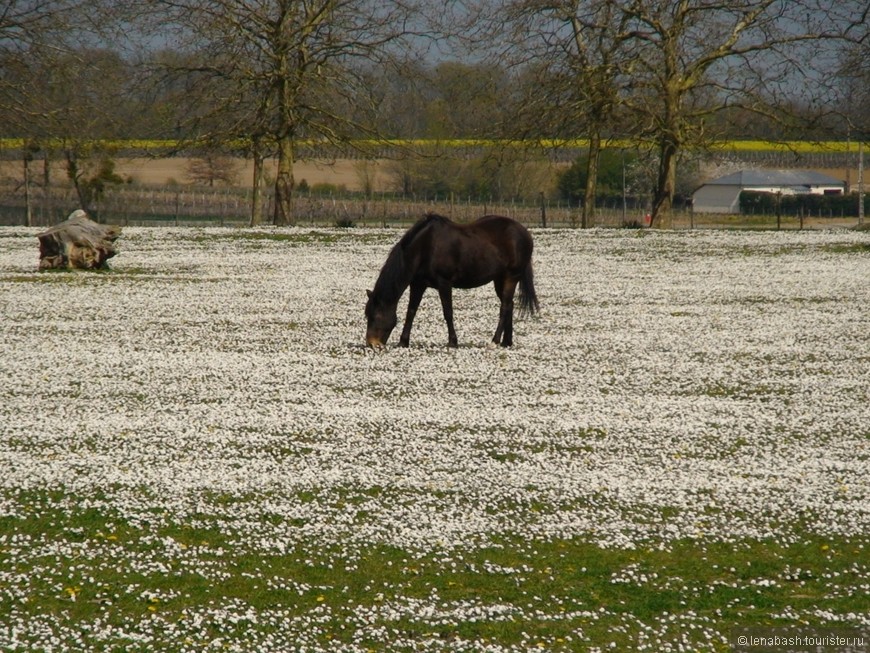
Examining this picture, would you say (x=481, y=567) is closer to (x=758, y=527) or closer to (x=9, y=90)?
(x=758, y=527)

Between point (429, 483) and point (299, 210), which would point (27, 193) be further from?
point (429, 483)

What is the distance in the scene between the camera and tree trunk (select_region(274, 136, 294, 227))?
44.8m

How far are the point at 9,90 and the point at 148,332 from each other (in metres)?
25.4

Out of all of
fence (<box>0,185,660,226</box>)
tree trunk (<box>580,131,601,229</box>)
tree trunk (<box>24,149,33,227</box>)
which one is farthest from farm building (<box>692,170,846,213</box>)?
tree trunk (<box>24,149,33,227</box>)

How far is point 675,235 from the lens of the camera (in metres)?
39.0

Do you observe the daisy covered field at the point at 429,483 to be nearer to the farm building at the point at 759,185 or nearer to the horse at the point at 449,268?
the horse at the point at 449,268

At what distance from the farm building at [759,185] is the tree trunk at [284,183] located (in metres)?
67.6

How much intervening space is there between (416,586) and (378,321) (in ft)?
30.6

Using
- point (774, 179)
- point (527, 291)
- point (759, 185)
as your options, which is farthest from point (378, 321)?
point (774, 179)

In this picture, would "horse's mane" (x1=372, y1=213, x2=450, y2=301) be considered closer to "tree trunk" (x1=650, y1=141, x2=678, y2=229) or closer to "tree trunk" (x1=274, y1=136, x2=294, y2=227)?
"tree trunk" (x1=274, y1=136, x2=294, y2=227)

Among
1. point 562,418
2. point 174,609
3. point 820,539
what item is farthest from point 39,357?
point 820,539

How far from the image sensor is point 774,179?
114500mm

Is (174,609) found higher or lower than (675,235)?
lower

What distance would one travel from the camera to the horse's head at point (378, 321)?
1602cm
